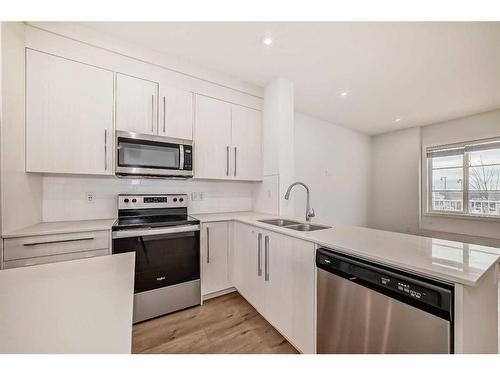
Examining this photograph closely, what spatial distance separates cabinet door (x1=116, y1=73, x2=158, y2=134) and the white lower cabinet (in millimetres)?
1471

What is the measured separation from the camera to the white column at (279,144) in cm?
254

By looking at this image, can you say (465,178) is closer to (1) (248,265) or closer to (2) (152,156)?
(1) (248,265)

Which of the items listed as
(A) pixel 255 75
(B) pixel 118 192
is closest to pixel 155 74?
(A) pixel 255 75

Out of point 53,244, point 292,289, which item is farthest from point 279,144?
point 53,244

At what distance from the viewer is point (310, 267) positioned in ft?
4.30

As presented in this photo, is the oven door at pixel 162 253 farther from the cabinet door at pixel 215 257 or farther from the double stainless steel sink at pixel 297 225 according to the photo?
the double stainless steel sink at pixel 297 225

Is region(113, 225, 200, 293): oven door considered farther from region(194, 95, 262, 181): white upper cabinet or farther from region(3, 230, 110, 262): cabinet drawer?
region(194, 95, 262, 181): white upper cabinet

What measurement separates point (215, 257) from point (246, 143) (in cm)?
148

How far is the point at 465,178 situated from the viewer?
13.2ft

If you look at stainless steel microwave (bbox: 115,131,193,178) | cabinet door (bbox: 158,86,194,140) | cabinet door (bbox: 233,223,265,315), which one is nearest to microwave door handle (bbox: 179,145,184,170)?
stainless steel microwave (bbox: 115,131,193,178)

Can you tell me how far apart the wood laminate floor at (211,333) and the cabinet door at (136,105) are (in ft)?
6.00

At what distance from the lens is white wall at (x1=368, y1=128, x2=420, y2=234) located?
458 cm
